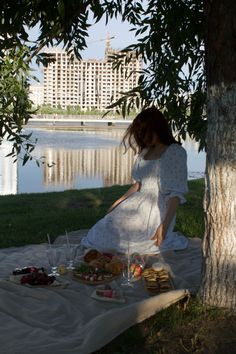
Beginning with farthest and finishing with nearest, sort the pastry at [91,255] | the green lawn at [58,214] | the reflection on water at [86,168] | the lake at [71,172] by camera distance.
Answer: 1. the reflection on water at [86,168]
2. the lake at [71,172]
3. the green lawn at [58,214]
4. the pastry at [91,255]

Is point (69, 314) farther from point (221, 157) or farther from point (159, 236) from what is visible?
point (159, 236)

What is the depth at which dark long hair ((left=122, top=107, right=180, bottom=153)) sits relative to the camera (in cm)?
481

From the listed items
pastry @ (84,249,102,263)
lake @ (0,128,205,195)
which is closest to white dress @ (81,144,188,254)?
pastry @ (84,249,102,263)

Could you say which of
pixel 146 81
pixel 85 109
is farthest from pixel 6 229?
pixel 85 109

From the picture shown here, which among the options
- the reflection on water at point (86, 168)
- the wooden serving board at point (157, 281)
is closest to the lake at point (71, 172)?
the reflection on water at point (86, 168)

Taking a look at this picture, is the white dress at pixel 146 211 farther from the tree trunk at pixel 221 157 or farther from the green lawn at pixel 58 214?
the tree trunk at pixel 221 157

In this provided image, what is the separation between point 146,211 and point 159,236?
290 mm

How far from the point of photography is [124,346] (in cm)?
323

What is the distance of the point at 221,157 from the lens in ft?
11.2

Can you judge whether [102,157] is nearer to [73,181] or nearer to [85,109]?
[73,181]

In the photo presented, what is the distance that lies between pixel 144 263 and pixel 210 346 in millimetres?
1518

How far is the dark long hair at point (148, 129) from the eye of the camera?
15.8 ft

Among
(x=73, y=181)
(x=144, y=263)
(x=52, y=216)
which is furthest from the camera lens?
(x=73, y=181)

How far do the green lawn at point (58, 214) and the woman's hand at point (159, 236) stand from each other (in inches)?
56.4
